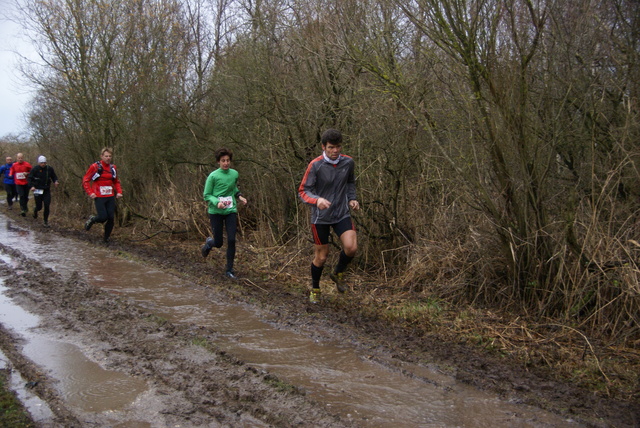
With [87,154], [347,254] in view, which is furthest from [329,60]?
[87,154]

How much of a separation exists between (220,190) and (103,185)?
13.9 feet

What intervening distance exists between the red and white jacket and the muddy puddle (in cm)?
506

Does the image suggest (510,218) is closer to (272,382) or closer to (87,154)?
(272,382)

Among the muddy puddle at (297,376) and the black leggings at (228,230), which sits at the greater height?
the black leggings at (228,230)

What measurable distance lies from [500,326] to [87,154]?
46.2 feet

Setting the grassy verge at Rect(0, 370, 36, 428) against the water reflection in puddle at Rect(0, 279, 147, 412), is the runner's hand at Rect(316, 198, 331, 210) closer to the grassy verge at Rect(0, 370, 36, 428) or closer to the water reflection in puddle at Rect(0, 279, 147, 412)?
the water reflection in puddle at Rect(0, 279, 147, 412)

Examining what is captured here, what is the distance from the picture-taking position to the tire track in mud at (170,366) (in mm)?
3541

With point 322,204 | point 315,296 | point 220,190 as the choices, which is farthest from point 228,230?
point 322,204

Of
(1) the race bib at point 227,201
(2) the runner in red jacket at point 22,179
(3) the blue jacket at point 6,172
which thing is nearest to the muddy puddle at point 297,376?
(1) the race bib at point 227,201

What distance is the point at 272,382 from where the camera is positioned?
408 centimetres

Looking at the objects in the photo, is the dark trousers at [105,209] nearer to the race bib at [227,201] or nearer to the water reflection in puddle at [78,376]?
the race bib at [227,201]

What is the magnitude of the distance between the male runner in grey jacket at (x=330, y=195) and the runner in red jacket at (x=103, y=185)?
620 centimetres

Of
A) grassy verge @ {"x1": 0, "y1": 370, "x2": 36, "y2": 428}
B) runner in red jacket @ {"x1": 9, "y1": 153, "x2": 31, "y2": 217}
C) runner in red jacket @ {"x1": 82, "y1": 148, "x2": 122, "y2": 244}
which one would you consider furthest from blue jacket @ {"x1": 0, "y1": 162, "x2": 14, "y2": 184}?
grassy verge @ {"x1": 0, "y1": 370, "x2": 36, "y2": 428}

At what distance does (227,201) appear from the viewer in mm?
8094
